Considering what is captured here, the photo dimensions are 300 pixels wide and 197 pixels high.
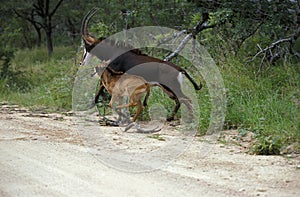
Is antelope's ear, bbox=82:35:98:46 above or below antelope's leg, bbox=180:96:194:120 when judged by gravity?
above

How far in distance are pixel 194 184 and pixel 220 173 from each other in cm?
48

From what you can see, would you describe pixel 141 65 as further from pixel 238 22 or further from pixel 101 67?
pixel 238 22

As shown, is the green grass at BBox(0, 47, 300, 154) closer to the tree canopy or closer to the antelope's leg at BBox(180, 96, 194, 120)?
the antelope's leg at BBox(180, 96, 194, 120)

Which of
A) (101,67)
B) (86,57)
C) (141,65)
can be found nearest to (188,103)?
(141,65)

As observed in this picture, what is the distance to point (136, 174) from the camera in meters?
4.45

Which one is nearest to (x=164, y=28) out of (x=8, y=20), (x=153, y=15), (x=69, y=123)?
(x=153, y=15)

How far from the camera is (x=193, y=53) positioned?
348 inches

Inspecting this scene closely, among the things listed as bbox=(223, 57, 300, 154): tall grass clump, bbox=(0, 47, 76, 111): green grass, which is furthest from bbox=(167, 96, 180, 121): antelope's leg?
bbox=(0, 47, 76, 111): green grass

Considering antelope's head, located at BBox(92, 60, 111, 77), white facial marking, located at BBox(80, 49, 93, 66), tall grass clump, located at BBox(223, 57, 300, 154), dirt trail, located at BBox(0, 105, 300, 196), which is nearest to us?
dirt trail, located at BBox(0, 105, 300, 196)

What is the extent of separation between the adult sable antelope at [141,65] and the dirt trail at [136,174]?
1.05 m

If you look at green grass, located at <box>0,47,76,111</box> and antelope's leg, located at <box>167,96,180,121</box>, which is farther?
green grass, located at <box>0,47,76,111</box>

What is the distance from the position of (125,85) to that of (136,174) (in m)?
2.36

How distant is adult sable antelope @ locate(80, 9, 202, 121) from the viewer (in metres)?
6.73

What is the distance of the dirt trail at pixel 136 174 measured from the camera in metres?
3.95
